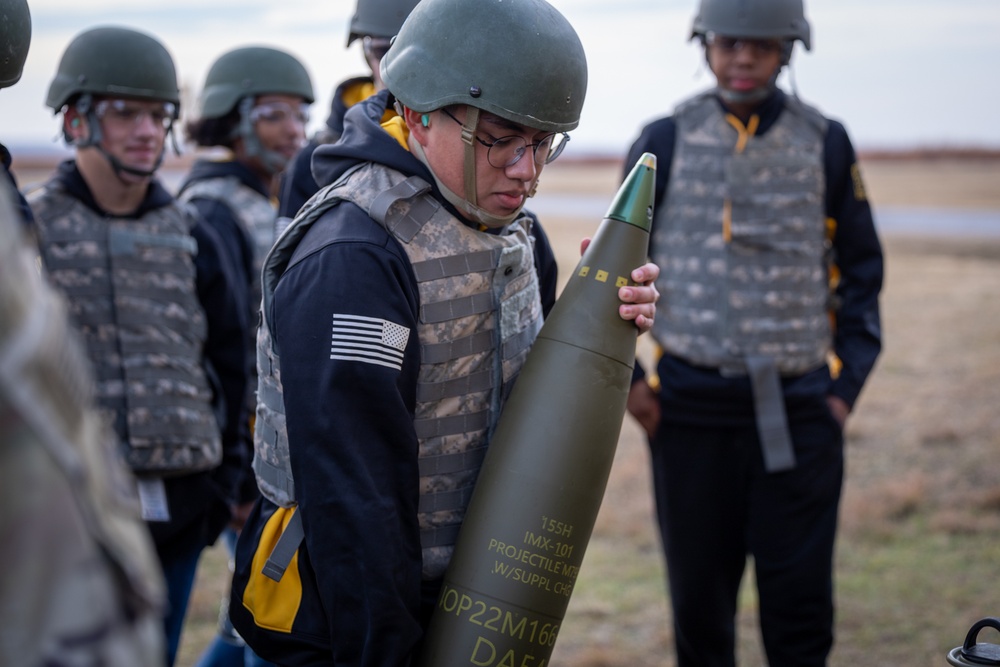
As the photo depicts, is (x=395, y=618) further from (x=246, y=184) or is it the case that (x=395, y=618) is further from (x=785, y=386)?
(x=246, y=184)

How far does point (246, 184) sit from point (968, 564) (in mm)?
4211

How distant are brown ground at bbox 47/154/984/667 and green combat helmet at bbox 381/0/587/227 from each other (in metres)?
3.07

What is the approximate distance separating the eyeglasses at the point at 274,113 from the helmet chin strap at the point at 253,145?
0.03 m

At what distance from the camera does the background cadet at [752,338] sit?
4316mm

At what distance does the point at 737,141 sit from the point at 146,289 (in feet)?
7.86

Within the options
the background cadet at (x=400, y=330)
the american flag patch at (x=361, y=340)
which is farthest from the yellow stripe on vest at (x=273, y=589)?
the american flag patch at (x=361, y=340)

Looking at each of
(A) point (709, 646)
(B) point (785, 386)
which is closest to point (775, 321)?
(B) point (785, 386)

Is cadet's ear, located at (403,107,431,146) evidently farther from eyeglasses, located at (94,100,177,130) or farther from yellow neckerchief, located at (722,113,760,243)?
yellow neckerchief, located at (722,113,760,243)

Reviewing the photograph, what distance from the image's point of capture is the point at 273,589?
2.59m

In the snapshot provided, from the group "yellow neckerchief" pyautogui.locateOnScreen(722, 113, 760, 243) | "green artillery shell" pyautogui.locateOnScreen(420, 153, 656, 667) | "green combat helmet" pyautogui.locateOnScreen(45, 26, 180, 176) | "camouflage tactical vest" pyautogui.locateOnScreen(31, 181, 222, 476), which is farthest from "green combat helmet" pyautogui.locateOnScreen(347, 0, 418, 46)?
"green artillery shell" pyautogui.locateOnScreen(420, 153, 656, 667)

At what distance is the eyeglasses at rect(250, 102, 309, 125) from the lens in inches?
203

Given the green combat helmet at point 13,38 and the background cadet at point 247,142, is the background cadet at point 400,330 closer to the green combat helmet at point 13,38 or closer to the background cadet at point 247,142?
the green combat helmet at point 13,38

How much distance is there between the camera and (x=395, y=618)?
2.40 metres

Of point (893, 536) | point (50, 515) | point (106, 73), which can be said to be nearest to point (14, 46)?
point (106, 73)
